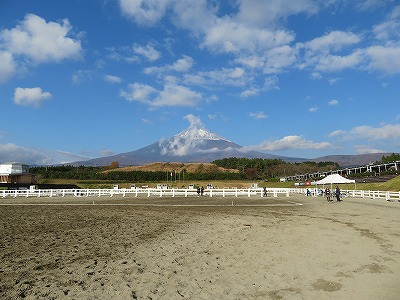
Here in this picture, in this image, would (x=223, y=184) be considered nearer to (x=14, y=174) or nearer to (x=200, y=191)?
(x=200, y=191)

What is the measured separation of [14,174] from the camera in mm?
76562

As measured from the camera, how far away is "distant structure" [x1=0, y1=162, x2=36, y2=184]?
76.6m

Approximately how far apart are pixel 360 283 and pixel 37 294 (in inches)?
248

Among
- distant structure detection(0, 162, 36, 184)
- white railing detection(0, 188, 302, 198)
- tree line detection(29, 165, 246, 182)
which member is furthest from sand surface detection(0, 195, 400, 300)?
tree line detection(29, 165, 246, 182)

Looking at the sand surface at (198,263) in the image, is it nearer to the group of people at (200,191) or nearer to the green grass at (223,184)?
the group of people at (200,191)

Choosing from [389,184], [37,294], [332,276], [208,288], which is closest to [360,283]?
[332,276]

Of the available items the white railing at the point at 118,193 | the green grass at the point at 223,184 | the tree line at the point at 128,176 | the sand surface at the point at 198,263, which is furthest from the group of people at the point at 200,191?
the tree line at the point at 128,176

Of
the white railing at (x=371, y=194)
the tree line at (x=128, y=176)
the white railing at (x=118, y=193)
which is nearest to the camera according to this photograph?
the white railing at (x=371, y=194)

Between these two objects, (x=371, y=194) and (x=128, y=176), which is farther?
(x=128, y=176)

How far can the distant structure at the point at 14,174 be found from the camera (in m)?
76.6

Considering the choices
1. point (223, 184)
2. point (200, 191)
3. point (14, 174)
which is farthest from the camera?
point (223, 184)

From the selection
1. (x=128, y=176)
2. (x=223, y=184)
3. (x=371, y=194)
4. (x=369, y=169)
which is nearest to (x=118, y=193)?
(x=371, y=194)

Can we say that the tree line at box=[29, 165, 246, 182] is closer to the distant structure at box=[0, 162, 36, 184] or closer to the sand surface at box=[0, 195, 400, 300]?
the distant structure at box=[0, 162, 36, 184]

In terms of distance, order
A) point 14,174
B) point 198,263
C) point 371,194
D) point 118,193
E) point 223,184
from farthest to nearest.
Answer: point 223,184 → point 14,174 → point 118,193 → point 371,194 → point 198,263
